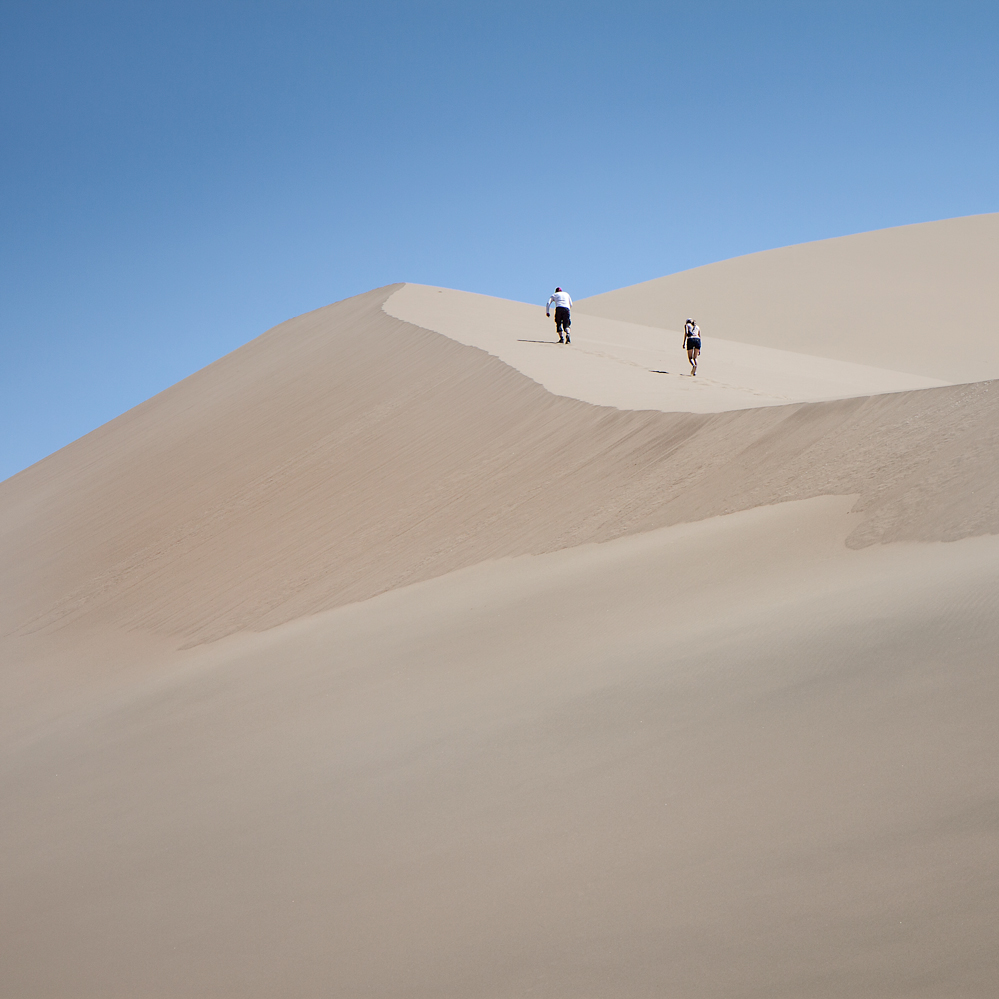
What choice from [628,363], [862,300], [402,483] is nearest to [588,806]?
[402,483]

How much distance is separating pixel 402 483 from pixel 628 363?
4971 millimetres

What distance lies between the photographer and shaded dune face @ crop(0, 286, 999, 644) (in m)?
6.62

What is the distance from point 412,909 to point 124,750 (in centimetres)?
337

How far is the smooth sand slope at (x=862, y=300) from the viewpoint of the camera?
2686 cm

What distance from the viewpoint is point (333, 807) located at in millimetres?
4480

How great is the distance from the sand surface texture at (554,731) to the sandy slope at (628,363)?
1213mm

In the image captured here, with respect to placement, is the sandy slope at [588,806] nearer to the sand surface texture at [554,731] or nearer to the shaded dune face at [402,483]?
the sand surface texture at [554,731]

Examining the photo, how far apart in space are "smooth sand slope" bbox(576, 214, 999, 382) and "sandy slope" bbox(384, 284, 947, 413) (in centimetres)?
629

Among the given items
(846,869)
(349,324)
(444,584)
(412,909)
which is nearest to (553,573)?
(444,584)

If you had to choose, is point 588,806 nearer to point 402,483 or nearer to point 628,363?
point 402,483

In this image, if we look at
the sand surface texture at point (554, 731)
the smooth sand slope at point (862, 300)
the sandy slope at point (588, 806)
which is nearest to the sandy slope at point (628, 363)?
the sand surface texture at point (554, 731)

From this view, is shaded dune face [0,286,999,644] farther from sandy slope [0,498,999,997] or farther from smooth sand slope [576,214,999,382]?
smooth sand slope [576,214,999,382]

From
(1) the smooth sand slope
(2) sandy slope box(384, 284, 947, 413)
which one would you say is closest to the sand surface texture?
(2) sandy slope box(384, 284, 947, 413)

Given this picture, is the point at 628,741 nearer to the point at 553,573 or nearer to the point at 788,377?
the point at 553,573
